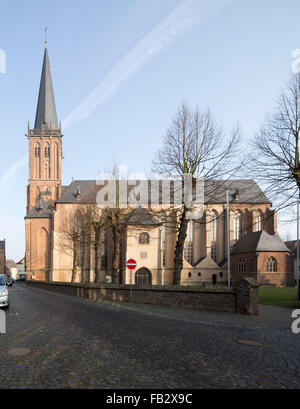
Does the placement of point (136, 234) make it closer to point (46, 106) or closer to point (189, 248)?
point (189, 248)

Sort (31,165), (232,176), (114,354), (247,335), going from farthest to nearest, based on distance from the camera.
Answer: (31,165) → (232,176) → (247,335) → (114,354)

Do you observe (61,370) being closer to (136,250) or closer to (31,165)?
(136,250)

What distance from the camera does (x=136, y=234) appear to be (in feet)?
134

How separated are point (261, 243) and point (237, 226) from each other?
299 inches

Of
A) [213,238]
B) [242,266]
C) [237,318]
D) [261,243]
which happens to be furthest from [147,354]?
[213,238]

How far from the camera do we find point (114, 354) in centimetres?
684

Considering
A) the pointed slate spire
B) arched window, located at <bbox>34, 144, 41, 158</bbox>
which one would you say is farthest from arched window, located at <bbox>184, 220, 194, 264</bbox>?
the pointed slate spire

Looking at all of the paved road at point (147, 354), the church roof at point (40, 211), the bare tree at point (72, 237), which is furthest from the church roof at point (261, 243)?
the church roof at point (40, 211)

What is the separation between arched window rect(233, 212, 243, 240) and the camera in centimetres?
5053

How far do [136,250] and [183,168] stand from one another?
2345 centimetres

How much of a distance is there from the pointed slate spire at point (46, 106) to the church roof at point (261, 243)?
43469 millimetres

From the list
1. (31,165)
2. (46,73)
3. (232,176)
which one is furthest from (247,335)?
(46,73)

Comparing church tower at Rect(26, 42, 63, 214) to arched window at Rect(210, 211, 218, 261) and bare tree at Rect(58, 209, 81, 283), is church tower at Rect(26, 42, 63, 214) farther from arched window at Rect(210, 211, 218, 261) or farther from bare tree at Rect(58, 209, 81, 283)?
arched window at Rect(210, 211, 218, 261)

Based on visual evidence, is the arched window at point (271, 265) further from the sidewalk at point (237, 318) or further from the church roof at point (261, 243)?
the sidewalk at point (237, 318)
